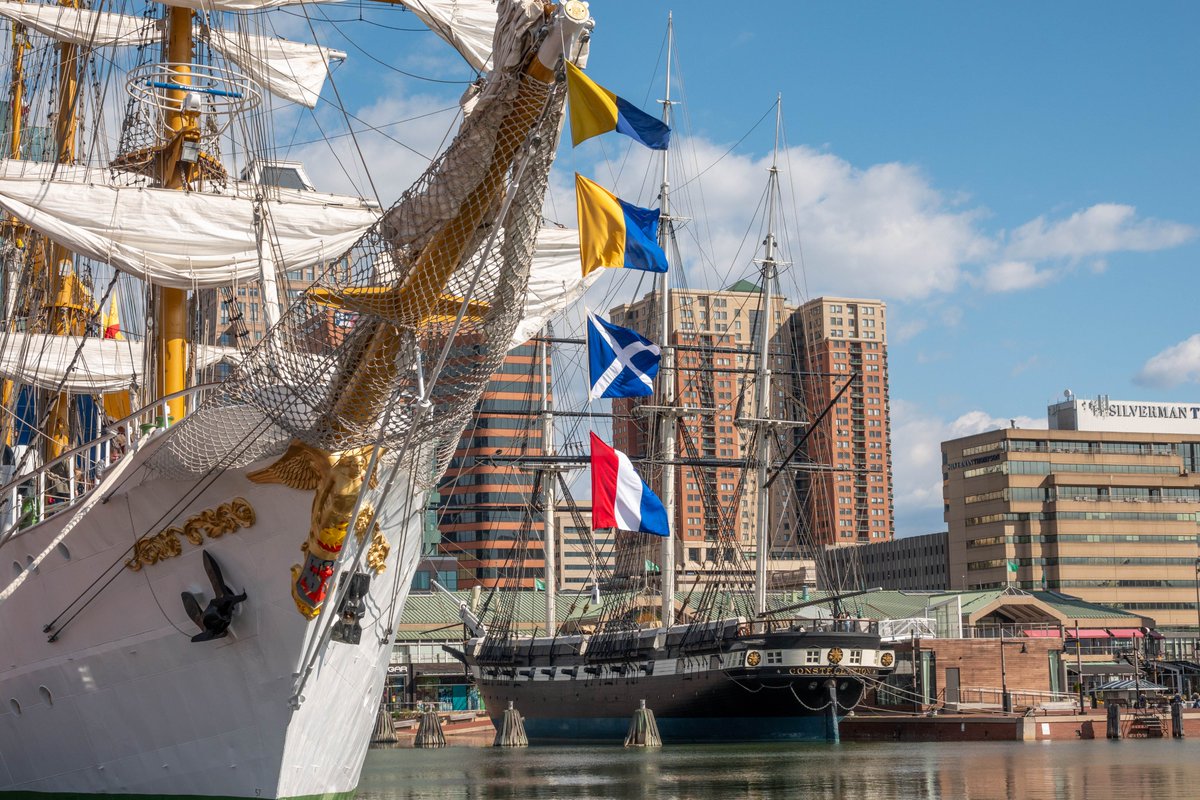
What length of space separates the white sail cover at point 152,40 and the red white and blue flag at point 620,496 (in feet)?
32.2

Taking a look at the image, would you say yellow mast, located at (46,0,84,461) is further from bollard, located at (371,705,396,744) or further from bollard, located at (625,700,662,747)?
bollard, located at (625,700,662,747)

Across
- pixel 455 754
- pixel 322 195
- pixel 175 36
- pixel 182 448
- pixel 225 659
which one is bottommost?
pixel 455 754

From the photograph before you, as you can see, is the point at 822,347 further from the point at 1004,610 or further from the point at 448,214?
the point at 448,214

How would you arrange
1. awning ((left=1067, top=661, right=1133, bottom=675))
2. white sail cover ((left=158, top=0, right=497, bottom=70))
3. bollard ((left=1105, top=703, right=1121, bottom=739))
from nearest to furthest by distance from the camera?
white sail cover ((left=158, top=0, right=497, bottom=70)) → bollard ((left=1105, top=703, right=1121, bottom=739)) → awning ((left=1067, top=661, right=1133, bottom=675))

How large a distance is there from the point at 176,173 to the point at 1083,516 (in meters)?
91.2

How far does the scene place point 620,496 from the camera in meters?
31.6

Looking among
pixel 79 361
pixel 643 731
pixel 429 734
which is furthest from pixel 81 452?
pixel 429 734

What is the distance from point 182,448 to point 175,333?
630 centimetres

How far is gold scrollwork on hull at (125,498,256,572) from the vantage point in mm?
18547

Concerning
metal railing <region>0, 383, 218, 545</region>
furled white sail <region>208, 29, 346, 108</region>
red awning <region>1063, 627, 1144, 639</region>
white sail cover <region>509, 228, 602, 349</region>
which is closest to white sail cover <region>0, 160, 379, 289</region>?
metal railing <region>0, 383, 218, 545</region>

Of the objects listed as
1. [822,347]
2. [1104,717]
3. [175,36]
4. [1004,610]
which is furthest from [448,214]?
[822,347]

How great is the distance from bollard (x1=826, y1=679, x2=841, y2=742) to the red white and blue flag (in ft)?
54.8

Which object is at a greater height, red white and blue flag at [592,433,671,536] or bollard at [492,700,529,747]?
red white and blue flag at [592,433,671,536]

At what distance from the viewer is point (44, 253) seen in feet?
113
